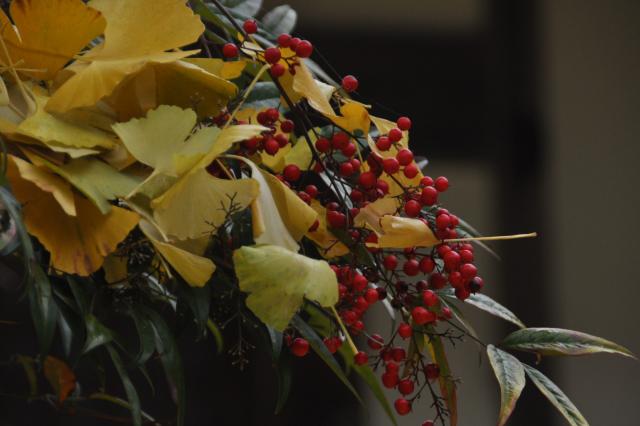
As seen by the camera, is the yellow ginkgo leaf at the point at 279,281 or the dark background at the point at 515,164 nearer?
the yellow ginkgo leaf at the point at 279,281

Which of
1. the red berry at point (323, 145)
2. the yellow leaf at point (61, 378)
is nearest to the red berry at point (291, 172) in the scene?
the red berry at point (323, 145)

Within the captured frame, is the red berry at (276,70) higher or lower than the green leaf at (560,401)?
higher

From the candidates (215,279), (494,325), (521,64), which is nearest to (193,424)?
(494,325)

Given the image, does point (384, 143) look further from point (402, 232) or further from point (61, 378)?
point (61, 378)

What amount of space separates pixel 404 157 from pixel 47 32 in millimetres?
96

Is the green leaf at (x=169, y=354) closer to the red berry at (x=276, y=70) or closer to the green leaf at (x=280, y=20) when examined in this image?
the red berry at (x=276, y=70)

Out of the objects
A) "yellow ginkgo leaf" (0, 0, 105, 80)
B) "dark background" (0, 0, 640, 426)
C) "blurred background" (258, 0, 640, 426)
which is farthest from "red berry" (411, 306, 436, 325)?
"blurred background" (258, 0, 640, 426)

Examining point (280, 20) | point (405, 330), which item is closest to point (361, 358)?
point (405, 330)

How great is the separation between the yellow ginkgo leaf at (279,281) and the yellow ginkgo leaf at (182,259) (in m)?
0.02

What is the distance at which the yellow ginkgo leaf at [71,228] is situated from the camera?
0.23 metres

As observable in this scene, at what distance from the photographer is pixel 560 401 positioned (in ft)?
0.88

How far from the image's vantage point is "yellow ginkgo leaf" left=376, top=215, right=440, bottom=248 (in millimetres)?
245

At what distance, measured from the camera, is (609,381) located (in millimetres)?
1961

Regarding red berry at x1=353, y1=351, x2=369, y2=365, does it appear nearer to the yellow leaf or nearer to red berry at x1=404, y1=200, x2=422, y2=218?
red berry at x1=404, y1=200, x2=422, y2=218
